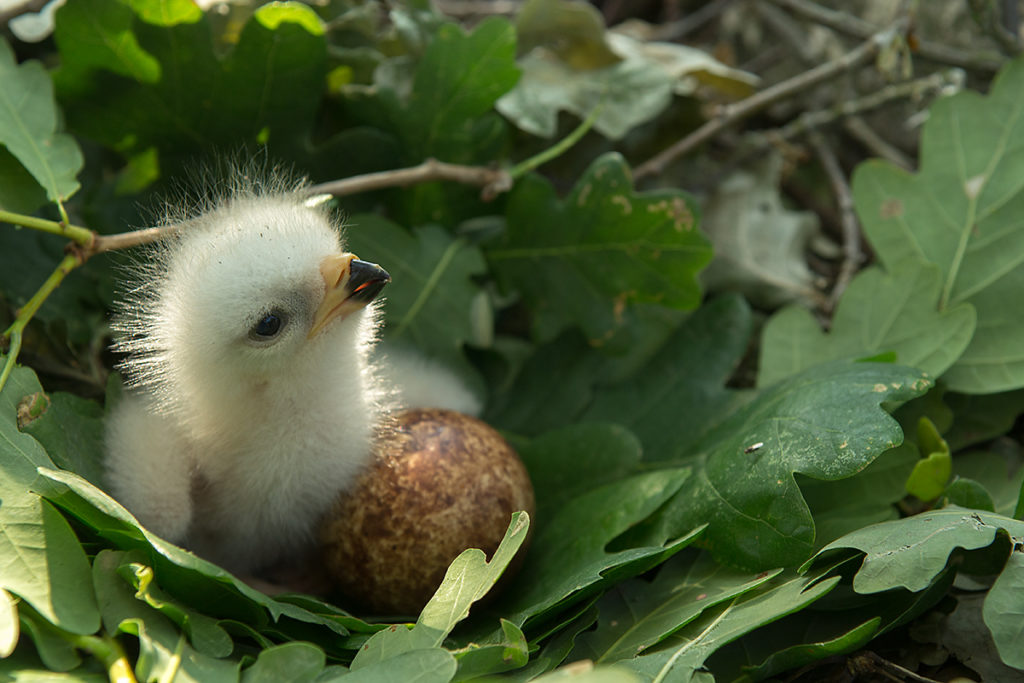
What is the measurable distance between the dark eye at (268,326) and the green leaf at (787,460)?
2.54 feet

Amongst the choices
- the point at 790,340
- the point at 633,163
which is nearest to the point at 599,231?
the point at 790,340

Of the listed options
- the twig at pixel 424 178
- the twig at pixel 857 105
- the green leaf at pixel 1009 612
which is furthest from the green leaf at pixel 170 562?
the twig at pixel 857 105

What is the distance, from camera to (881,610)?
1292 mm

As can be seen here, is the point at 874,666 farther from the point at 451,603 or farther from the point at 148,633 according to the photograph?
the point at 148,633

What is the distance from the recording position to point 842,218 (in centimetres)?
243

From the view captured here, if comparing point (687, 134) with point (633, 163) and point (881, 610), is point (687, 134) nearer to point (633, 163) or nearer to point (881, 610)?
point (633, 163)

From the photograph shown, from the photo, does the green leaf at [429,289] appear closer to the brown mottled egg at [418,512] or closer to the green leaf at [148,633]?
the brown mottled egg at [418,512]

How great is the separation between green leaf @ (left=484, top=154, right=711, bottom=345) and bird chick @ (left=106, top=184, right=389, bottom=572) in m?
0.46

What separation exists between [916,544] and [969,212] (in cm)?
99

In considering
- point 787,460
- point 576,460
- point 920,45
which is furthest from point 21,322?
point 920,45

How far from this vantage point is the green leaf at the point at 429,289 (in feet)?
6.17

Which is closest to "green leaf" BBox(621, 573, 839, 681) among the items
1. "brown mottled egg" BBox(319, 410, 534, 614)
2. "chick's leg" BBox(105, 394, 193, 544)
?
"brown mottled egg" BBox(319, 410, 534, 614)

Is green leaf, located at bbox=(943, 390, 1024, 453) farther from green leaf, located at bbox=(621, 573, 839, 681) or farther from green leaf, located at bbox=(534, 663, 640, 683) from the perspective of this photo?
green leaf, located at bbox=(534, 663, 640, 683)

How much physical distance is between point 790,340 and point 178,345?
130 cm
